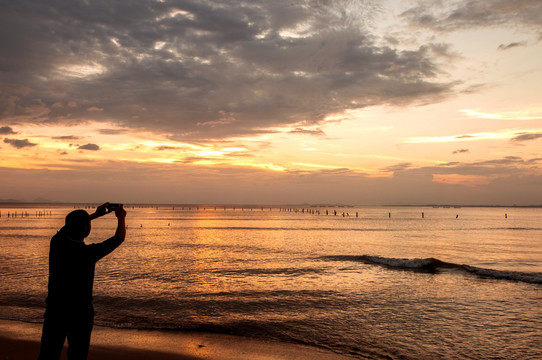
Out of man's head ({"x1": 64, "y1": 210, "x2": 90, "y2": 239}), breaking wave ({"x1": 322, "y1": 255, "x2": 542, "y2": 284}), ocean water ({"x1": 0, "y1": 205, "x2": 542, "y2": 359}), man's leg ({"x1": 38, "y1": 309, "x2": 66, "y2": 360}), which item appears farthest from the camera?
breaking wave ({"x1": 322, "y1": 255, "x2": 542, "y2": 284})

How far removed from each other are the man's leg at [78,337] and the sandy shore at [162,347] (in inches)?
182

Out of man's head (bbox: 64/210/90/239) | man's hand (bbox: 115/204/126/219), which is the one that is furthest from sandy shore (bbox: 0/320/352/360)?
man's hand (bbox: 115/204/126/219)

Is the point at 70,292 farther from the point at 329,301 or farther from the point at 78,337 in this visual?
the point at 329,301

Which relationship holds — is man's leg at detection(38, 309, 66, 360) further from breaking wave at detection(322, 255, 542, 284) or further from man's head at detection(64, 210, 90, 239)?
breaking wave at detection(322, 255, 542, 284)

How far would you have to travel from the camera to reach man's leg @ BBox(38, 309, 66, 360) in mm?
4965

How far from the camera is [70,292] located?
5051 millimetres

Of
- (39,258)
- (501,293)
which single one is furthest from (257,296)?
A: (39,258)

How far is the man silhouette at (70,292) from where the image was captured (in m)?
5.01

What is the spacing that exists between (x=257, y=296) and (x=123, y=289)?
22.0ft

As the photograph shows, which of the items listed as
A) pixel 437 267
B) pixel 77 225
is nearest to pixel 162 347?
pixel 77 225

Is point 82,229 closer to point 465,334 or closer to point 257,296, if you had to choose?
point 465,334

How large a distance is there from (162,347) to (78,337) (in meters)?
5.67

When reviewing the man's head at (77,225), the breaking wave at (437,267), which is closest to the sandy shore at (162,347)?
the man's head at (77,225)

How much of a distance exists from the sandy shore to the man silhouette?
4.71 meters
